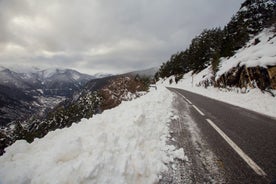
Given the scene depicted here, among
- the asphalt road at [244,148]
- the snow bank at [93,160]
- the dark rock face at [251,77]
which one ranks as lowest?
the asphalt road at [244,148]

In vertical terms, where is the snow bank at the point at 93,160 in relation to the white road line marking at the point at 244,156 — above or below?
above

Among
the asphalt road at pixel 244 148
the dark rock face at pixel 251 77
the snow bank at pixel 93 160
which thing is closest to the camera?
the snow bank at pixel 93 160

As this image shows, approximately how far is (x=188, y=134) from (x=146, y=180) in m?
3.05

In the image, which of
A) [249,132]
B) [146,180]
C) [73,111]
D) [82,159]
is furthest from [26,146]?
[73,111]

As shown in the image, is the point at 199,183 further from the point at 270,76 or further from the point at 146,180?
the point at 270,76

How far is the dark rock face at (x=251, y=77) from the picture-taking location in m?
13.7

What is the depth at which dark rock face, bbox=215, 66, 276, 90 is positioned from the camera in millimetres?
13723

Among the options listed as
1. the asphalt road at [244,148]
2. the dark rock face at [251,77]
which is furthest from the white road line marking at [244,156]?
the dark rock face at [251,77]

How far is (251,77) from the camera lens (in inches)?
628

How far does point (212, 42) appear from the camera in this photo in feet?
182

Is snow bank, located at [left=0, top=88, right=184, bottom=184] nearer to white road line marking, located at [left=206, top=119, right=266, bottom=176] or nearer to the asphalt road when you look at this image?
the asphalt road

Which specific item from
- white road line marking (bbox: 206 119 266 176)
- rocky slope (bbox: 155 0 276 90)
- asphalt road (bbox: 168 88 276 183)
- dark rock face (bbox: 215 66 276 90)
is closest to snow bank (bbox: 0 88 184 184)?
asphalt road (bbox: 168 88 276 183)

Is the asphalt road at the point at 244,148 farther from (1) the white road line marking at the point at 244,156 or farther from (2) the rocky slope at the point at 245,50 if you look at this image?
(2) the rocky slope at the point at 245,50

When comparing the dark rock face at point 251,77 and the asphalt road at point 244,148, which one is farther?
the dark rock face at point 251,77
